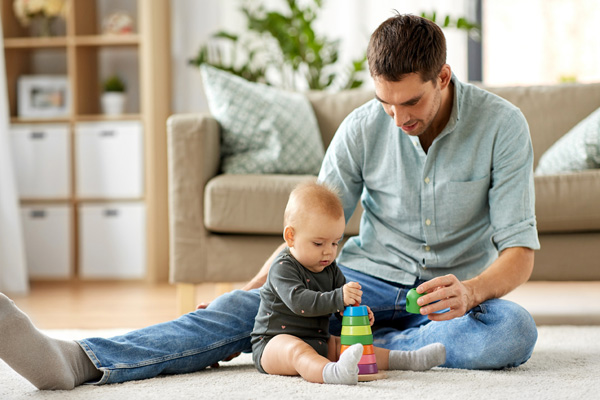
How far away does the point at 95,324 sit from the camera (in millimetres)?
2545

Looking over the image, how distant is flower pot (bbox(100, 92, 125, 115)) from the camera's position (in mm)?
3953

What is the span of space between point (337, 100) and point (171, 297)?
1.10 metres

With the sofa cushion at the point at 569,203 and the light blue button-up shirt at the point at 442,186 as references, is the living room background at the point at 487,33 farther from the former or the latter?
the light blue button-up shirt at the point at 442,186

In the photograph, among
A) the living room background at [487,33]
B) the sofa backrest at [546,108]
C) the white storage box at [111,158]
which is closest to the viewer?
the sofa backrest at [546,108]

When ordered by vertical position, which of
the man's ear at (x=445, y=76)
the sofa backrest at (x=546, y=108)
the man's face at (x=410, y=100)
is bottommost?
the sofa backrest at (x=546, y=108)

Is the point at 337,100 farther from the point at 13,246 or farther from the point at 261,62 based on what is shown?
the point at 13,246

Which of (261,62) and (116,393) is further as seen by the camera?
(261,62)

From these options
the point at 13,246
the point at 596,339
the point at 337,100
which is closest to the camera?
the point at 596,339

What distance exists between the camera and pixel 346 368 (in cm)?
136

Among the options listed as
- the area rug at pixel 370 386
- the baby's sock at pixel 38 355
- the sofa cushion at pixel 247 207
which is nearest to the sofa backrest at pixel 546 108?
the sofa cushion at pixel 247 207

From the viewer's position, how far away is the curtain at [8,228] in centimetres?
349

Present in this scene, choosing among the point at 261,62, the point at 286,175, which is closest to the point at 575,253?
the point at 286,175

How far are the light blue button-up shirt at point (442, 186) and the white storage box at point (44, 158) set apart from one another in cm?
→ 243

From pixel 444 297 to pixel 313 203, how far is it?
0.30 meters
